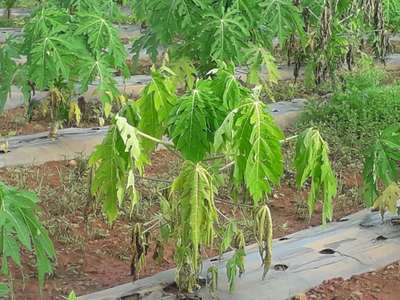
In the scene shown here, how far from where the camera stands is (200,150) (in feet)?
9.23

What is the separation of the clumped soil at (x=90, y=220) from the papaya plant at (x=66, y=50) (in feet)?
2.09

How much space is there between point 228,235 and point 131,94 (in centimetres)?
437

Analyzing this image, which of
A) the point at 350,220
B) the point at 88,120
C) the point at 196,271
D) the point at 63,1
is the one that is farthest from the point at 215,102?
the point at 88,120

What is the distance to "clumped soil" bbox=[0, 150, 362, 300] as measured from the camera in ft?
12.6

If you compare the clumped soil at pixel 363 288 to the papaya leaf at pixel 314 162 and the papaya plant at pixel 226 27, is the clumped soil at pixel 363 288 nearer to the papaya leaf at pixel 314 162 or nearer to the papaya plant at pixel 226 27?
the papaya leaf at pixel 314 162

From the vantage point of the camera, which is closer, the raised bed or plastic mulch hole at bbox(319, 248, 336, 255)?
the raised bed

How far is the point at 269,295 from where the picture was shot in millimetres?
3559

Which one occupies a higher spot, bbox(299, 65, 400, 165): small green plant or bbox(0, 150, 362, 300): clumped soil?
bbox(299, 65, 400, 165): small green plant

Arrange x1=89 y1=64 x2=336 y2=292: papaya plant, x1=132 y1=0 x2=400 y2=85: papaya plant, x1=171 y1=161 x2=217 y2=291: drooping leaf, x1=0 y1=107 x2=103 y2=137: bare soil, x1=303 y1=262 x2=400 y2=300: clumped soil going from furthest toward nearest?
x1=0 y1=107 x2=103 y2=137: bare soil → x1=303 y1=262 x2=400 y2=300: clumped soil → x1=132 y1=0 x2=400 y2=85: papaya plant → x1=171 y1=161 x2=217 y2=291: drooping leaf → x1=89 y1=64 x2=336 y2=292: papaya plant

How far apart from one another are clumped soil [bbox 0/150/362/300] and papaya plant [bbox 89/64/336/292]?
0.32 m

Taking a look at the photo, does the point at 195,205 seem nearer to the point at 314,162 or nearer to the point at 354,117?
the point at 314,162

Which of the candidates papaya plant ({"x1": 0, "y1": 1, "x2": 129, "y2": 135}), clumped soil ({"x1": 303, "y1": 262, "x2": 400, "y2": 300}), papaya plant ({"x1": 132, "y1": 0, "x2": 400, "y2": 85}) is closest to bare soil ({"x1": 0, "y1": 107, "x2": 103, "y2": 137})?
papaya plant ({"x1": 0, "y1": 1, "x2": 129, "y2": 135})

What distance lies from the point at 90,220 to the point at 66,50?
0.97 m

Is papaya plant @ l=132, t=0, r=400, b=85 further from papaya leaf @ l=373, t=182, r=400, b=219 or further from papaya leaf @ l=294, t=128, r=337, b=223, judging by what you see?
papaya leaf @ l=373, t=182, r=400, b=219
